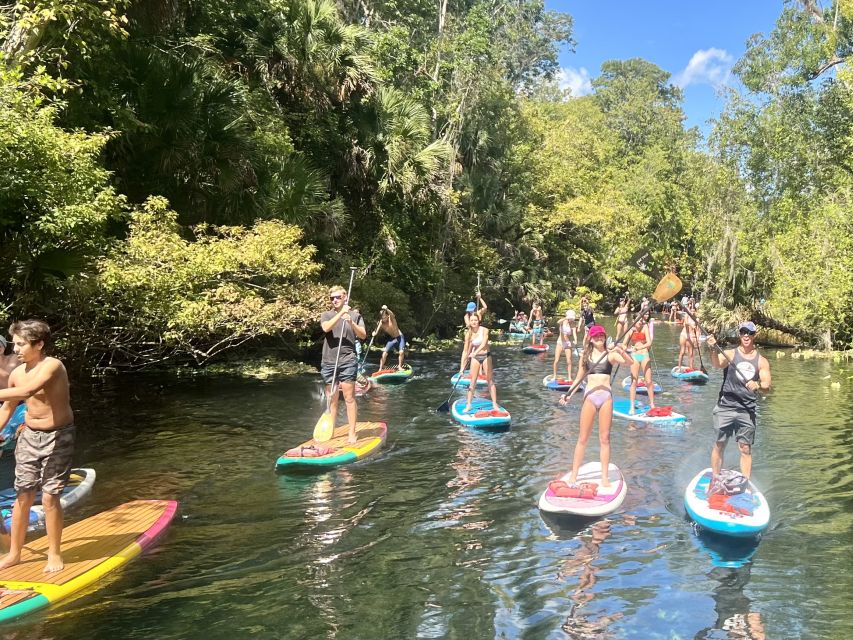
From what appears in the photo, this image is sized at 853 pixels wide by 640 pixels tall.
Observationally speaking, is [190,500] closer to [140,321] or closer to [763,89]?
[140,321]

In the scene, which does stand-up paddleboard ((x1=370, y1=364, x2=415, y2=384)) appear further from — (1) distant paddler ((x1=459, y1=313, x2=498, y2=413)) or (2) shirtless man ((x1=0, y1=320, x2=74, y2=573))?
(2) shirtless man ((x1=0, y1=320, x2=74, y2=573))

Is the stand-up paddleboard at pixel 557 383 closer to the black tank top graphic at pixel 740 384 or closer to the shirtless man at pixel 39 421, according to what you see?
the black tank top graphic at pixel 740 384

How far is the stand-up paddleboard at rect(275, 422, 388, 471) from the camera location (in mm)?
9203

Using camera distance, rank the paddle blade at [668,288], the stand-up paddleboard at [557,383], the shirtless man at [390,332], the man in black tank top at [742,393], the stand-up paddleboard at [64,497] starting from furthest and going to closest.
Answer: the stand-up paddleboard at [557,383]
the shirtless man at [390,332]
the paddle blade at [668,288]
the man in black tank top at [742,393]
the stand-up paddleboard at [64,497]

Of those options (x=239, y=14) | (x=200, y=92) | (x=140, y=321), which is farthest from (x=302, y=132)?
(x=140, y=321)

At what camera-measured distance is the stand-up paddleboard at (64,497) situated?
702cm

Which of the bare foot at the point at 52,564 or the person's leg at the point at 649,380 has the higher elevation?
the person's leg at the point at 649,380

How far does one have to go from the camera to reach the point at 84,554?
20.2ft

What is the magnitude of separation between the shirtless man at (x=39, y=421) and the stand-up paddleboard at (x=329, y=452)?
12.2ft

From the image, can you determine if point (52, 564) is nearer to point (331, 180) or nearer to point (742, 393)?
point (742, 393)

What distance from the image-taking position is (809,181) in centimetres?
2947

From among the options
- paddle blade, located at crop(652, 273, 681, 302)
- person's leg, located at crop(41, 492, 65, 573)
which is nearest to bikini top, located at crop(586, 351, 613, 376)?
paddle blade, located at crop(652, 273, 681, 302)

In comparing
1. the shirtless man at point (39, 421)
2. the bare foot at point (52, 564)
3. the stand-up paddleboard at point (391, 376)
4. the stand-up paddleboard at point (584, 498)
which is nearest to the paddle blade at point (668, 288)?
the stand-up paddleboard at point (584, 498)

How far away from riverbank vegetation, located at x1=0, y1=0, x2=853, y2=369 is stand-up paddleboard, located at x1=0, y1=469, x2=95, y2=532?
11.9ft
